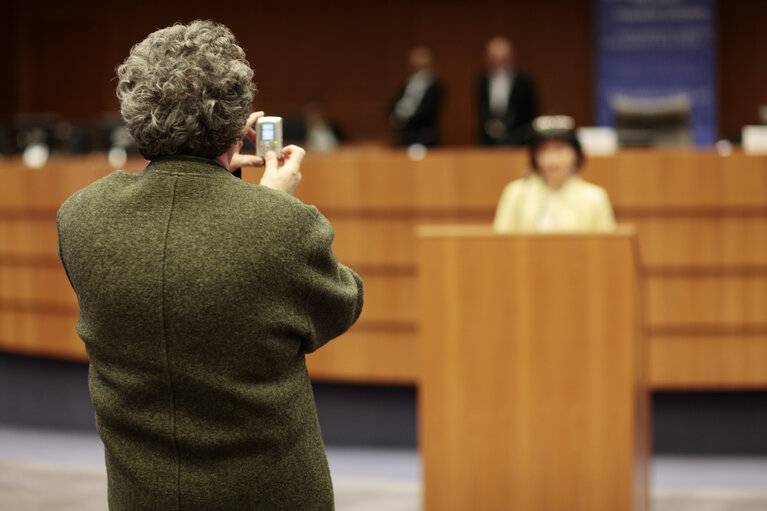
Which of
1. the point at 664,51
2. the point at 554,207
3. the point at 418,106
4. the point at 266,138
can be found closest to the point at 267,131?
the point at 266,138

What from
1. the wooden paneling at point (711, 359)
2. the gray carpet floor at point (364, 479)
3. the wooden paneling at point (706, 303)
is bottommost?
the gray carpet floor at point (364, 479)

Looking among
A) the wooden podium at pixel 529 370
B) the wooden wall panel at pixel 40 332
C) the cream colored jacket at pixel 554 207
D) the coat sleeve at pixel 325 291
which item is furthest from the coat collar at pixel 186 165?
the wooden wall panel at pixel 40 332

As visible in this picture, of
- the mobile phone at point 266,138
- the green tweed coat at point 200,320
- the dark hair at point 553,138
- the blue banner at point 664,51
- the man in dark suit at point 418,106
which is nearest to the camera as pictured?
the green tweed coat at point 200,320

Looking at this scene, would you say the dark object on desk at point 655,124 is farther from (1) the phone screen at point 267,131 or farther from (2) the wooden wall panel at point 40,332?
(1) the phone screen at point 267,131

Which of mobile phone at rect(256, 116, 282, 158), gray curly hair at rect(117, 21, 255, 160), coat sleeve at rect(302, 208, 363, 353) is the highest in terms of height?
gray curly hair at rect(117, 21, 255, 160)

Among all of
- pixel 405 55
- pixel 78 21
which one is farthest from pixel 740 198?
pixel 78 21

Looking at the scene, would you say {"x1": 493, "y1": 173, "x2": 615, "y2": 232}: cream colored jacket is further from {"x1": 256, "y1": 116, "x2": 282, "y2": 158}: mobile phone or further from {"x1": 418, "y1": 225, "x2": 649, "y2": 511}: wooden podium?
{"x1": 256, "y1": 116, "x2": 282, "y2": 158}: mobile phone

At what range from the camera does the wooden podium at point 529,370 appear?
254 centimetres

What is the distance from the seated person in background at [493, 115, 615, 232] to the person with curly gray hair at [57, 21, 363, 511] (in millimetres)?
2637

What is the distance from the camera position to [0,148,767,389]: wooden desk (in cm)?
462

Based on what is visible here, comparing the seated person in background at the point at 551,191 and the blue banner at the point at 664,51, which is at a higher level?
the blue banner at the point at 664,51

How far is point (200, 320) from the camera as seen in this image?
1.28m

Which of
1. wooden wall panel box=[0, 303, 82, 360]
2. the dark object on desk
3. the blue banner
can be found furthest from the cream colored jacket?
the blue banner

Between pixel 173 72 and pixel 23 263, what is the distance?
460 cm
